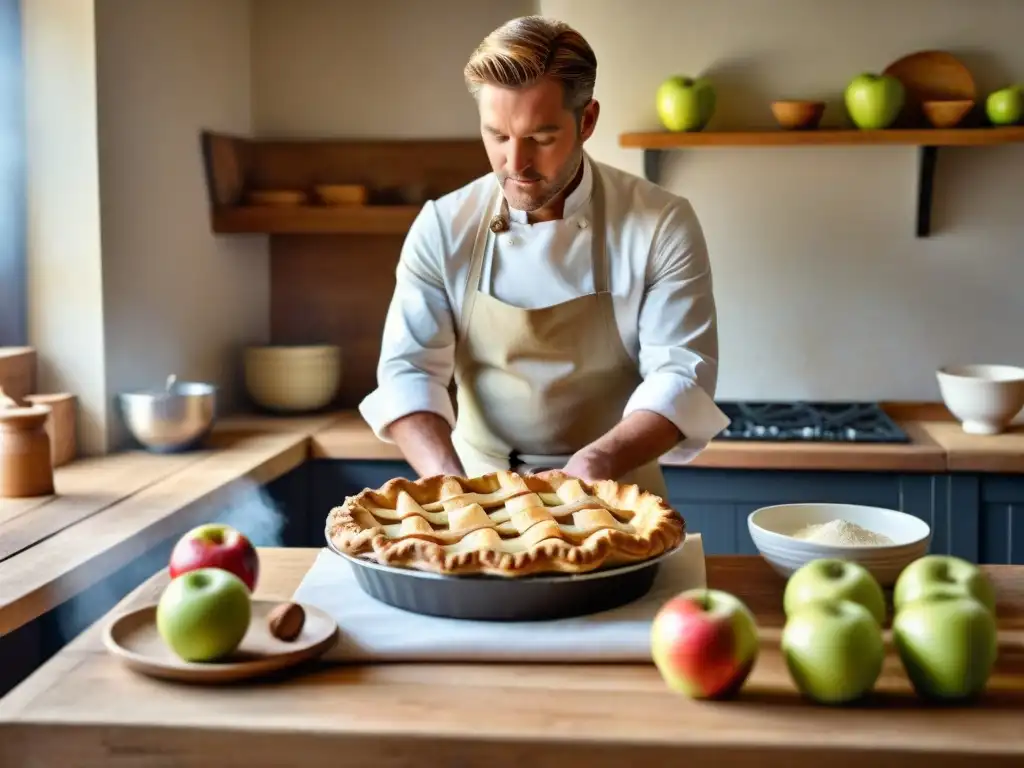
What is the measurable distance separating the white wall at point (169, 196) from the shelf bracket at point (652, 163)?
1172 mm

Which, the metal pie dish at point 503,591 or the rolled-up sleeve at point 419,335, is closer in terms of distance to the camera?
the metal pie dish at point 503,591

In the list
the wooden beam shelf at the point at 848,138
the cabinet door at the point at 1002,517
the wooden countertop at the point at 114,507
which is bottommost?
the cabinet door at the point at 1002,517

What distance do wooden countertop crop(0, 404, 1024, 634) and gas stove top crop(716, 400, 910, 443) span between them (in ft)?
0.14

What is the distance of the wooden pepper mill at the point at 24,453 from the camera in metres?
2.37

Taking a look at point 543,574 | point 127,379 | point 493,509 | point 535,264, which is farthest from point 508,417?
point 127,379

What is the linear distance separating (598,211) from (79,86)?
1.29 m

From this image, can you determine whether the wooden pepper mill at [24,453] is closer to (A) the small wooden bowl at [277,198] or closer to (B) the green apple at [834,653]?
(A) the small wooden bowl at [277,198]

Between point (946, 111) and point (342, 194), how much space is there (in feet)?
5.28

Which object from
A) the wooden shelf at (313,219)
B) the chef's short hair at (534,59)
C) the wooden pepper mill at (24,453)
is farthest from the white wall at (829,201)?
the wooden pepper mill at (24,453)

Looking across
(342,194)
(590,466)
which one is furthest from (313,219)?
(590,466)

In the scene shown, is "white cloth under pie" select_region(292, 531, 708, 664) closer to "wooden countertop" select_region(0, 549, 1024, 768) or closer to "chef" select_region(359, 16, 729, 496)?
"wooden countertop" select_region(0, 549, 1024, 768)

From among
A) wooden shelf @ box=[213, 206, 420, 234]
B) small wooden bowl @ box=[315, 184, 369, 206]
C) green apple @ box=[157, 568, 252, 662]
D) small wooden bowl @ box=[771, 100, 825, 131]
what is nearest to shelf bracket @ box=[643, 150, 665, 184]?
small wooden bowl @ box=[771, 100, 825, 131]

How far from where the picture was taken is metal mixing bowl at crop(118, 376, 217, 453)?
286cm

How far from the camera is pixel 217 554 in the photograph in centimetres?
150
